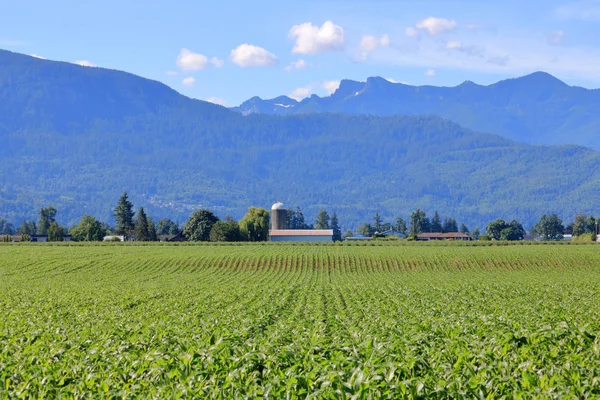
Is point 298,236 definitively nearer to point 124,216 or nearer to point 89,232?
point 124,216

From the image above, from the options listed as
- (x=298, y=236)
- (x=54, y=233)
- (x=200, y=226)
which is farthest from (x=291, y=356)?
(x=298, y=236)

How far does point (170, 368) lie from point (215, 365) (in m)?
0.80

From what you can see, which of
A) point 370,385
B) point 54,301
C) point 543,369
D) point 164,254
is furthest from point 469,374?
point 164,254

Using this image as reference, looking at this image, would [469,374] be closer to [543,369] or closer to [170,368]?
[543,369]

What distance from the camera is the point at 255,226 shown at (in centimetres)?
15512

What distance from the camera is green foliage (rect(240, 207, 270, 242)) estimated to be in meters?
154

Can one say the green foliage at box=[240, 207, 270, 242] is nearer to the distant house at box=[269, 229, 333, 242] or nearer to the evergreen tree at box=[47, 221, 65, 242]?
the distant house at box=[269, 229, 333, 242]

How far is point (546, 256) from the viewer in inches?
3529

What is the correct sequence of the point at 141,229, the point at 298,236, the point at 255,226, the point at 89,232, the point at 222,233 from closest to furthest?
the point at 222,233
the point at 255,226
the point at 89,232
the point at 141,229
the point at 298,236

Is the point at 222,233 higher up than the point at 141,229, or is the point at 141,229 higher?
the point at 141,229

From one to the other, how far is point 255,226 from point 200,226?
11211 mm

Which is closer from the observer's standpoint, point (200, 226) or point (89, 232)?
point (200, 226)

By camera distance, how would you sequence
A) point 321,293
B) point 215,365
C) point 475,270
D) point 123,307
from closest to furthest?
point 215,365
point 123,307
point 321,293
point 475,270

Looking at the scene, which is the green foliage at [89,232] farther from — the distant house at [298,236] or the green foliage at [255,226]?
the distant house at [298,236]
